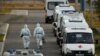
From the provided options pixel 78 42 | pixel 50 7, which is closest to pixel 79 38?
pixel 78 42

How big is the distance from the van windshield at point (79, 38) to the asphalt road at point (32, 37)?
1.98 m

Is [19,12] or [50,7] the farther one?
[19,12]

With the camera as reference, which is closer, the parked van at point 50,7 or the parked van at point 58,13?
the parked van at point 58,13

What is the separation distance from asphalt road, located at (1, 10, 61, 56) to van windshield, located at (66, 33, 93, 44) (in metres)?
1.98

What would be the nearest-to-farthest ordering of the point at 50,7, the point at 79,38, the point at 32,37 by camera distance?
1. the point at 79,38
2. the point at 32,37
3. the point at 50,7

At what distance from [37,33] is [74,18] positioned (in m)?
2.91

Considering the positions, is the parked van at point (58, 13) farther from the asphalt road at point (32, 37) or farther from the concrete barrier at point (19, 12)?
the concrete barrier at point (19, 12)

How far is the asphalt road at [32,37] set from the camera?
112ft

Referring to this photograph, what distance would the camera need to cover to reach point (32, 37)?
1550 inches

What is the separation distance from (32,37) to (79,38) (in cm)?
944

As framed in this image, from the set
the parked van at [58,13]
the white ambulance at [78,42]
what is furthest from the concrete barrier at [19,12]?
the white ambulance at [78,42]

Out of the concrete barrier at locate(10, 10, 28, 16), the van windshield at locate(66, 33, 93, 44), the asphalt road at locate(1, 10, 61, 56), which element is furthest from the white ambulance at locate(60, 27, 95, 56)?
the concrete barrier at locate(10, 10, 28, 16)

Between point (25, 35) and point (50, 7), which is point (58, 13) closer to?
point (25, 35)

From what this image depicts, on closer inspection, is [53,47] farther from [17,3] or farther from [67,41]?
[17,3]
